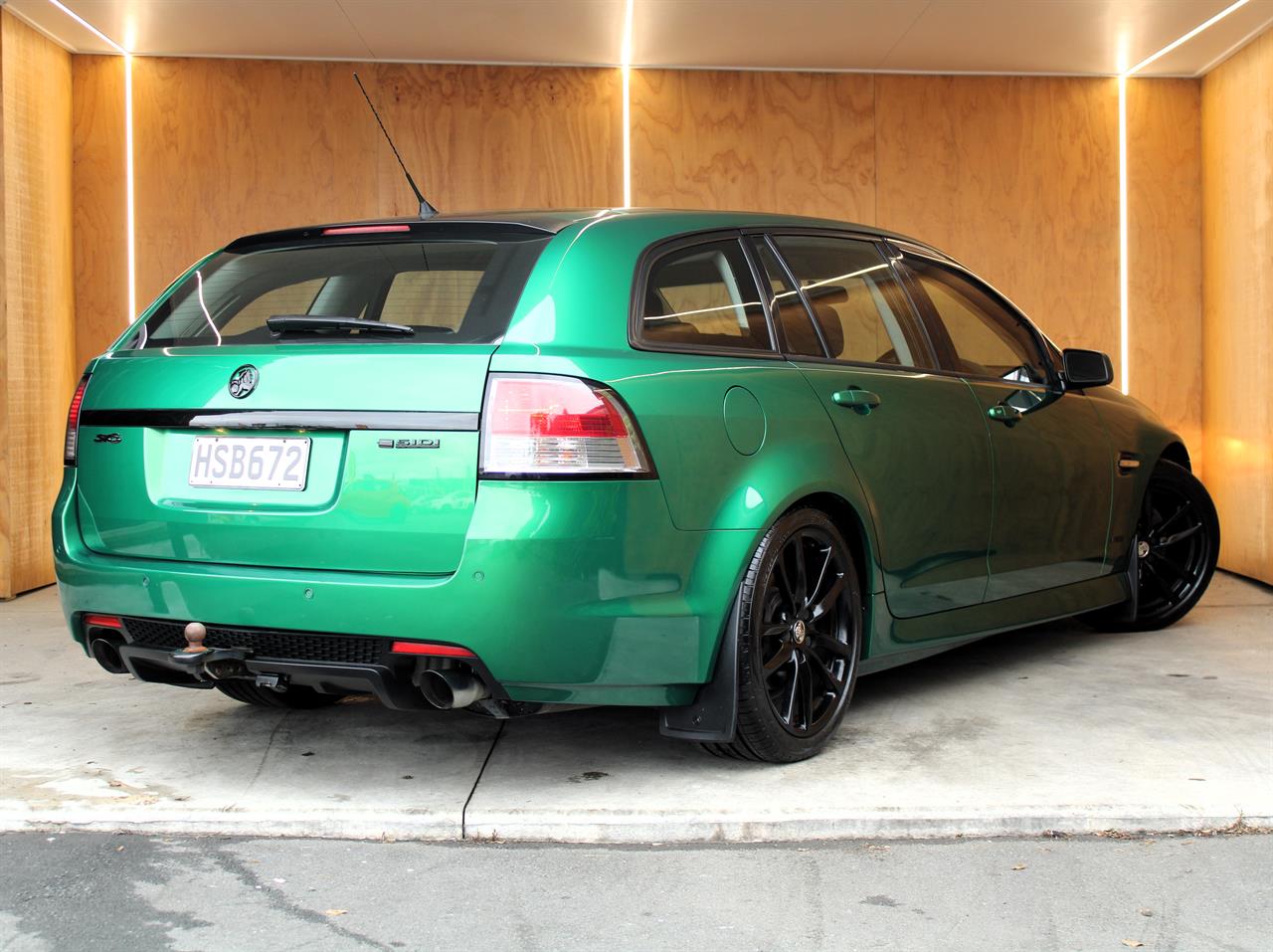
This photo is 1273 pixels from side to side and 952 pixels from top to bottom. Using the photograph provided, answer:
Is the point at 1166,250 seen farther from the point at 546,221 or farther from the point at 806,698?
the point at 546,221

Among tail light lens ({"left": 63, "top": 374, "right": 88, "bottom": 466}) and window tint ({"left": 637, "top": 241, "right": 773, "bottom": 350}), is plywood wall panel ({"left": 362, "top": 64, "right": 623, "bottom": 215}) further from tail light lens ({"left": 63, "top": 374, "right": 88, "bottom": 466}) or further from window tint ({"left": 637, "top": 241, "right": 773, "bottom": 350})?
tail light lens ({"left": 63, "top": 374, "right": 88, "bottom": 466})

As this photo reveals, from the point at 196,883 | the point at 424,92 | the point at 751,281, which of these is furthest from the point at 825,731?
the point at 424,92

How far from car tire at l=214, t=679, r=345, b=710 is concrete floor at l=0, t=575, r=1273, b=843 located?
61mm

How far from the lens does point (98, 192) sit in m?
8.23

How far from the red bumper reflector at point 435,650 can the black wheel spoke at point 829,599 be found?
1.15 meters

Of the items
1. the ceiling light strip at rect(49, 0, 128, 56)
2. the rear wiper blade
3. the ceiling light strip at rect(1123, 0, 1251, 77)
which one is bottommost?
the rear wiper blade

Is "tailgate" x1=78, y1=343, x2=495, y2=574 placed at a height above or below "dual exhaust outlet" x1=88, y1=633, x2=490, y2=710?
above

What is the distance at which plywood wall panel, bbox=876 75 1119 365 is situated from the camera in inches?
337

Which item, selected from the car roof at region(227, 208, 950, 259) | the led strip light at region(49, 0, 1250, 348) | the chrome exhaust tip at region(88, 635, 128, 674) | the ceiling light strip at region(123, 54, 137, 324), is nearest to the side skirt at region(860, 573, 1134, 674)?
the car roof at region(227, 208, 950, 259)

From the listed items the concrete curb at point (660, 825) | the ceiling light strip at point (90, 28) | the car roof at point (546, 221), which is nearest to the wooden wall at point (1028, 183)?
the ceiling light strip at point (90, 28)

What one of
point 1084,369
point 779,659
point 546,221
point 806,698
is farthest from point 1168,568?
point 546,221

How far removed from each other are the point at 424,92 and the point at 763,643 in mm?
5485

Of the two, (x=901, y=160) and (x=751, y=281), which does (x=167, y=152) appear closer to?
(x=901, y=160)

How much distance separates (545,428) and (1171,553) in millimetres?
3887
